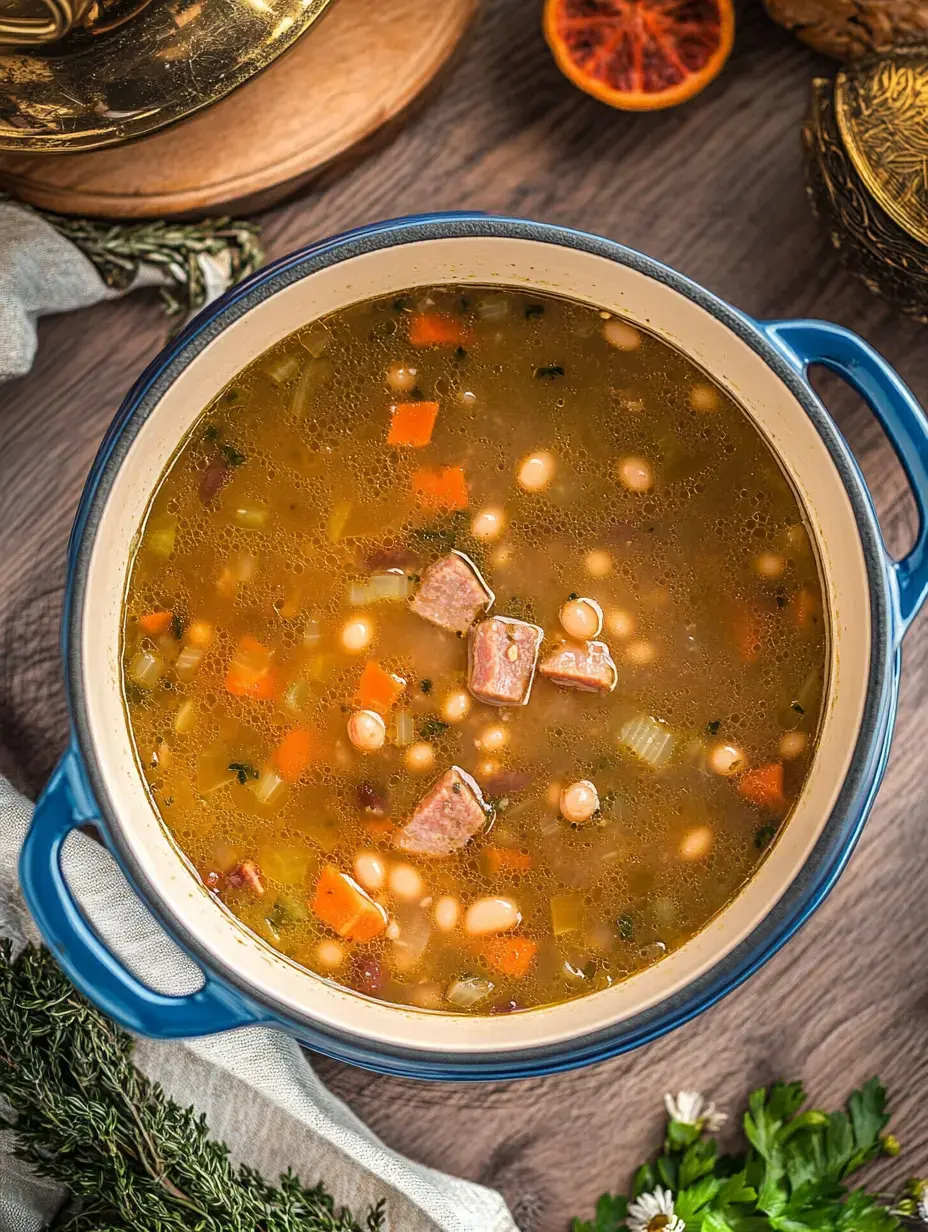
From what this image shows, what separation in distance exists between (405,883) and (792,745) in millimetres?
767

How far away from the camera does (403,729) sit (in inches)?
83.6

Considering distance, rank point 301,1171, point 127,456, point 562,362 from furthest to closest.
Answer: point 301,1171 < point 562,362 < point 127,456

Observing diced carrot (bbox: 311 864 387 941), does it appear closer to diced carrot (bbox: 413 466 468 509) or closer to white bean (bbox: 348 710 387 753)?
white bean (bbox: 348 710 387 753)

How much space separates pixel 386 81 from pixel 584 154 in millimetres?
416

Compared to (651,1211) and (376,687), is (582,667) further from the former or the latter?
(651,1211)

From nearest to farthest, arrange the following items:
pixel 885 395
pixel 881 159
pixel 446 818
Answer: pixel 885 395
pixel 881 159
pixel 446 818

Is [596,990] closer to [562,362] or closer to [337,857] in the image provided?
[337,857]

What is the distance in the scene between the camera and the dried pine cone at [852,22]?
82.1 inches

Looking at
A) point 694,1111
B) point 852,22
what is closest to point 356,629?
point 694,1111

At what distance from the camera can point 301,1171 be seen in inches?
87.2

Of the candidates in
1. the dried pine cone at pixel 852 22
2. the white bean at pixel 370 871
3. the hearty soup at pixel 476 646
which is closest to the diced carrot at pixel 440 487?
the hearty soup at pixel 476 646

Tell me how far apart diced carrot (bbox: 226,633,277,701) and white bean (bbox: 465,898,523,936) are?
1.82ft

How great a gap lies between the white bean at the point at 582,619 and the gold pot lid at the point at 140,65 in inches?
42.6

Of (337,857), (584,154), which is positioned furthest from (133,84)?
→ (337,857)
